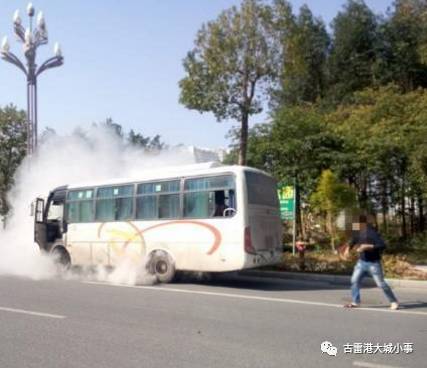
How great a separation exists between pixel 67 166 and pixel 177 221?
9.48 metres

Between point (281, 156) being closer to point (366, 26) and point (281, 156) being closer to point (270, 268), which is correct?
point (270, 268)

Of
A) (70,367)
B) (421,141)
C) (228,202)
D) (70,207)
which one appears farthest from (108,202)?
(421,141)

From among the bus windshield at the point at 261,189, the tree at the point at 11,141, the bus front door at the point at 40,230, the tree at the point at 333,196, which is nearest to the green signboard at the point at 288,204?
the tree at the point at 333,196

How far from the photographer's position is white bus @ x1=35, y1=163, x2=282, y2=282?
41.6 feet

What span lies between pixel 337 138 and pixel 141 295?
41.1ft

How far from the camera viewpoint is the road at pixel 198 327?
20.9ft

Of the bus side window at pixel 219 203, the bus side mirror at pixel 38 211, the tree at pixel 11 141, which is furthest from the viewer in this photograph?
the tree at pixel 11 141

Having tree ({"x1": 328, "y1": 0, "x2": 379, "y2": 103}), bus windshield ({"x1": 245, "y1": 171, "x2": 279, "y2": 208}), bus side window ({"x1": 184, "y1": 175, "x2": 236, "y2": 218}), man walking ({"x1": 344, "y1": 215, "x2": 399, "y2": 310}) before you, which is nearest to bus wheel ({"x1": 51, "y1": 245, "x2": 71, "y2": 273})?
bus side window ({"x1": 184, "y1": 175, "x2": 236, "y2": 218})

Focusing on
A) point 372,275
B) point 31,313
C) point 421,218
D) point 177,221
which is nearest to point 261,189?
point 177,221

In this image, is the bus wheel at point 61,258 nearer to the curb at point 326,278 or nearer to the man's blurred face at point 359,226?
the curb at point 326,278

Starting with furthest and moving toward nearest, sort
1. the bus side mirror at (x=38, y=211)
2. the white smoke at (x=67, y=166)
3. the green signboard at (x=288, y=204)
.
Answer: the white smoke at (x=67, y=166), the green signboard at (x=288, y=204), the bus side mirror at (x=38, y=211)

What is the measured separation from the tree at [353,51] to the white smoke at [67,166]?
2221 cm

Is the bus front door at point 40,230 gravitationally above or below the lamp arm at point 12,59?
below

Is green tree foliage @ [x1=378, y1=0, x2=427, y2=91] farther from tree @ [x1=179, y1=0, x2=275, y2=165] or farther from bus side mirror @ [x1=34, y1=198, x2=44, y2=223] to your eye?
bus side mirror @ [x1=34, y1=198, x2=44, y2=223]
